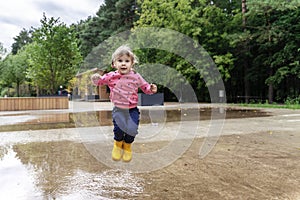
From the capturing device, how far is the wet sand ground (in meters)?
2.70

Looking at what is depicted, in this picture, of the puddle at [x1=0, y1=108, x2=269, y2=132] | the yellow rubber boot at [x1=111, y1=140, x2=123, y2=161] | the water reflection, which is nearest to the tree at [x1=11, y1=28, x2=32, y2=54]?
the puddle at [x1=0, y1=108, x2=269, y2=132]

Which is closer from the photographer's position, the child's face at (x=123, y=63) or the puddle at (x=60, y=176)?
the child's face at (x=123, y=63)

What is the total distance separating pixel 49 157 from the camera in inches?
166

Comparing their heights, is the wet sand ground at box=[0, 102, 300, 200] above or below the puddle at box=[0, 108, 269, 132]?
below

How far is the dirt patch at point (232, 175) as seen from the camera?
266 cm

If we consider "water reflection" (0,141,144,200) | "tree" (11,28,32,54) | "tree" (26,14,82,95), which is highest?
"tree" (11,28,32,54)

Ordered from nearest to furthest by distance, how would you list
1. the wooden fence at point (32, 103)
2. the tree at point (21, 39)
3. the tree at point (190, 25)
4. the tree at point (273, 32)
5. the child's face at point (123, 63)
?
the child's face at point (123, 63) < the wooden fence at point (32, 103) < the tree at point (273, 32) < the tree at point (190, 25) < the tree at point (21, 39)

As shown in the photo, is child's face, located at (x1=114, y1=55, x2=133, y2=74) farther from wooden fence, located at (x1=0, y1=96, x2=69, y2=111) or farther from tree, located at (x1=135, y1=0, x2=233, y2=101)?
tree, located at (x1=135, y1=0, x2=233, y2=101)

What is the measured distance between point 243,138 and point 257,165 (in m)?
2.20

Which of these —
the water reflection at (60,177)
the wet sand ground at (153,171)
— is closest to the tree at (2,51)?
the wet sand ground at (153,171)

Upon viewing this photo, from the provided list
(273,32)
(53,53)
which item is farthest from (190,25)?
(53,53)

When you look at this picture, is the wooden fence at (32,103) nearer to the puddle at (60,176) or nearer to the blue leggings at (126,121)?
the puddle at (60,176)

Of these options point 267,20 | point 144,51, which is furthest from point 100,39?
point 267,20

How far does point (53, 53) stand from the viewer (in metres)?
17.6
